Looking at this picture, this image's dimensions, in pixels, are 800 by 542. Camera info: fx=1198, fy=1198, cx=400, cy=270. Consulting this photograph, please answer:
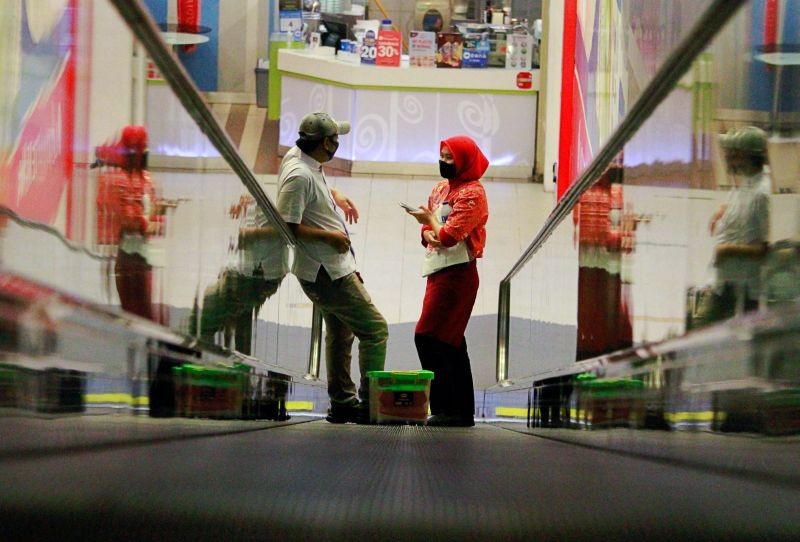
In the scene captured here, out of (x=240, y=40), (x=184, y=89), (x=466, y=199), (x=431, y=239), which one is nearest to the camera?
(x=184, y=89)

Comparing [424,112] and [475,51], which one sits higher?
[475,51]

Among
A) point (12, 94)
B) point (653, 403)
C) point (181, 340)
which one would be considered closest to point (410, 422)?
point (181, 340)

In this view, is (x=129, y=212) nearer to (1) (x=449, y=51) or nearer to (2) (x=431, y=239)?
(2) (x=431, y=239)

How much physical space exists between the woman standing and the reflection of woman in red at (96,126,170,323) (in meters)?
3.36

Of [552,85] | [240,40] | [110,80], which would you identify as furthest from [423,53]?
[110,80]

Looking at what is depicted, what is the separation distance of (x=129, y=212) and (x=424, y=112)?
1233 centimetres

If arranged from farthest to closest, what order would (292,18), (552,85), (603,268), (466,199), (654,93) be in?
(292,18), (552,85), (466,199), (603,268), (654,93)

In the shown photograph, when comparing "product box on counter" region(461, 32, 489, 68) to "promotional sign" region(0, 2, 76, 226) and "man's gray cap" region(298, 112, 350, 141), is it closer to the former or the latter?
"man's gray cap" region(298, 112, 350, 141)

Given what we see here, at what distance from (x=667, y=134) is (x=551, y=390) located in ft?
7.69

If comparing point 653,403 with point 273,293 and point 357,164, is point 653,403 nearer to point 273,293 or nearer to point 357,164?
point 273,293

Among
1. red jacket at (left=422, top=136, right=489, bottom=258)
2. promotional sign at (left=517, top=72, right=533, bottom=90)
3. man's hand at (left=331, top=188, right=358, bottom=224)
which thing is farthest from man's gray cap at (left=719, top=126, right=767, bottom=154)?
promotional sign at (left=517, top=72, right=533, bottom=90)

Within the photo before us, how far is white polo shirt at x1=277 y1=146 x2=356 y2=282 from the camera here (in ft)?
19.3

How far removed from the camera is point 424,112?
49.8 feet

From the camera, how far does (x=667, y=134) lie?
3088 mm
